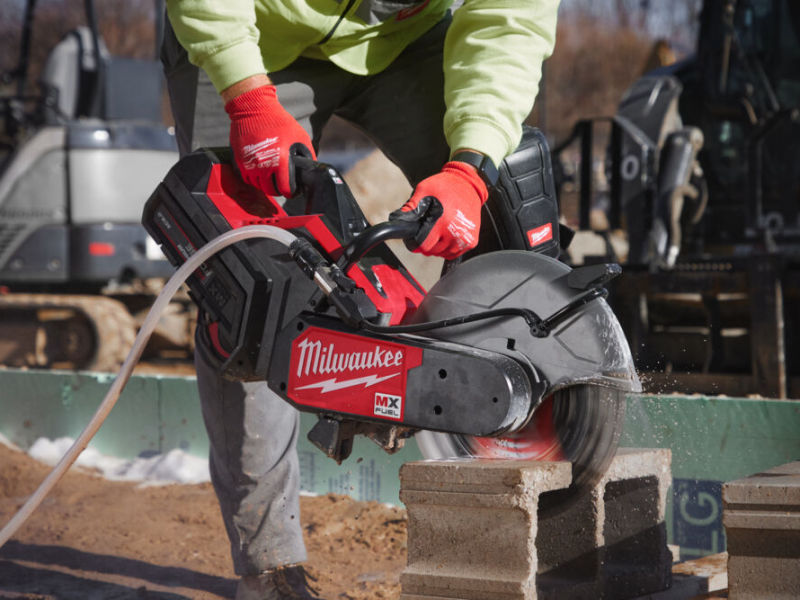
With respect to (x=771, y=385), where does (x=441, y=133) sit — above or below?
above

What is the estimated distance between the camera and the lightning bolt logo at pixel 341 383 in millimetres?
2125

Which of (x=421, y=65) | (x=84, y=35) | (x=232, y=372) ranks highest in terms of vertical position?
(x=84, y=35)

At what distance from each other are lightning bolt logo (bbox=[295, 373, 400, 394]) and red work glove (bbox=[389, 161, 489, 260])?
29 centimetres

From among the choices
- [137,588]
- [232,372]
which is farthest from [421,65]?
[137,588]

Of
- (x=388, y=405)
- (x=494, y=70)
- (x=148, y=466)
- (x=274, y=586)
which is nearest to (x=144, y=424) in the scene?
(x=148, y=466)

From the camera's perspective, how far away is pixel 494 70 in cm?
234

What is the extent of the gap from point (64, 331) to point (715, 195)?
5.28 meters

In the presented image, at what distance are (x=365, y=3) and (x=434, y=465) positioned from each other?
113 cm

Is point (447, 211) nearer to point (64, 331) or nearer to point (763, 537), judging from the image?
point (763, 537)

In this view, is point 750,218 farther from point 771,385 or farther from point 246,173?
point 246,173

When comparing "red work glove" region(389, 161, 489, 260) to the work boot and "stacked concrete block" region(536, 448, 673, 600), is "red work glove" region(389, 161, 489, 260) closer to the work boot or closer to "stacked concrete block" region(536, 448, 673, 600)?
"stacked concrete block" region(536, 448, 673, 600)

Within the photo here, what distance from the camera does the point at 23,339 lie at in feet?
27.4

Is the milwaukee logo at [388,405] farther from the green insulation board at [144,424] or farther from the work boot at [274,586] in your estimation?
the green insulation board at [144,424]

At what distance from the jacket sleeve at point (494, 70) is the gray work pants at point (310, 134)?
7.4 inches
